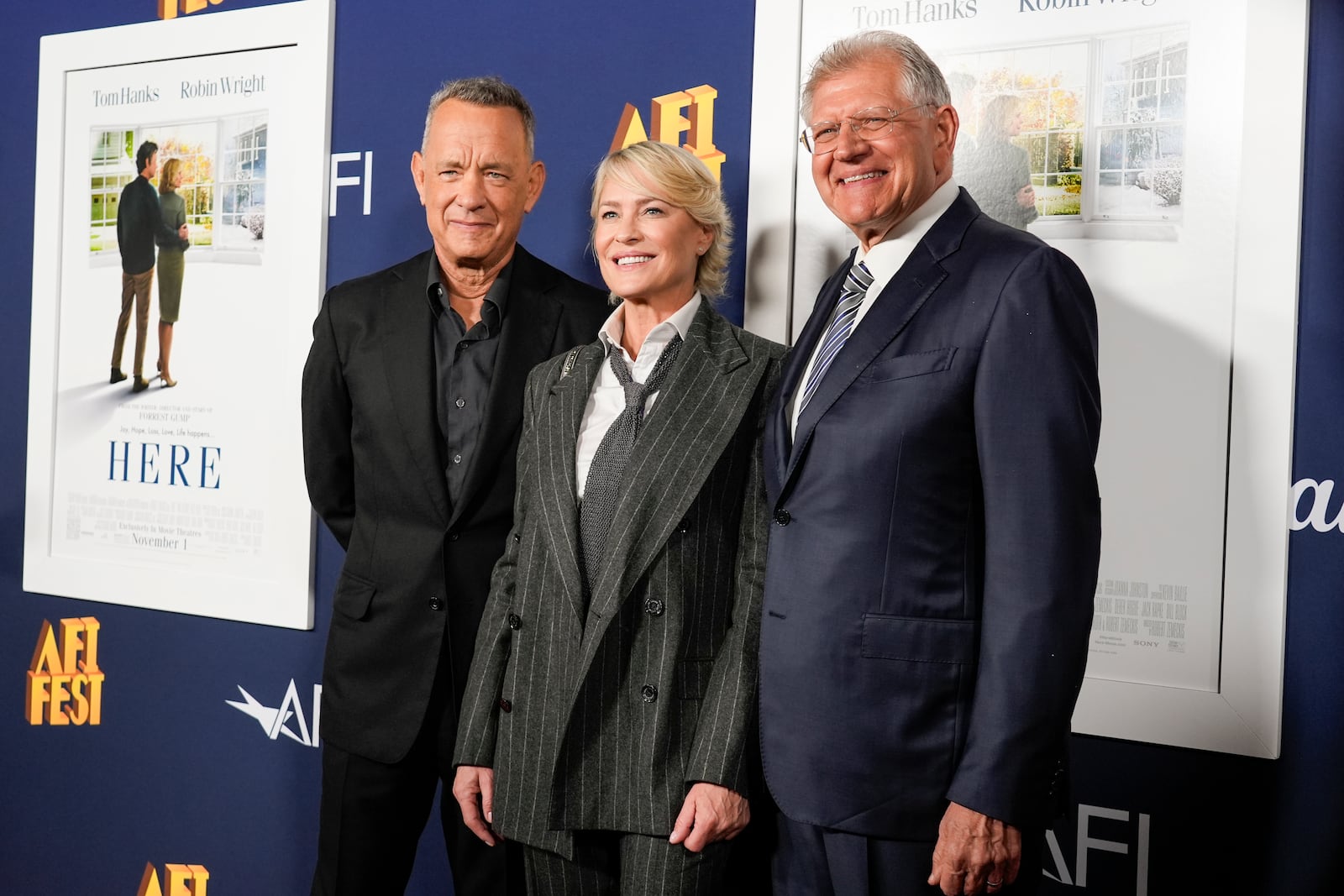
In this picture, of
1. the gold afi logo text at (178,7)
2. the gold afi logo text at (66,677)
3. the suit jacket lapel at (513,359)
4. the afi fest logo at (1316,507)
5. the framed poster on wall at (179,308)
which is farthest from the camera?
the gold afi logo text at (66,677)

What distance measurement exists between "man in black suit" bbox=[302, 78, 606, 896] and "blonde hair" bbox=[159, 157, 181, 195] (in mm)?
974

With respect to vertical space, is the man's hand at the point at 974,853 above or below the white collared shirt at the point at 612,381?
below

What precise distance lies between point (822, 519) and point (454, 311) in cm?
95

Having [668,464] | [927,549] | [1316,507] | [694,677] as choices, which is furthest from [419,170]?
[1316,507]

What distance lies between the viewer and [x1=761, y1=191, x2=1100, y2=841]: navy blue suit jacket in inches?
53.7

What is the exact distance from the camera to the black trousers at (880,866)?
1.46 m

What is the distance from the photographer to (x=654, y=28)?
93.0 inches

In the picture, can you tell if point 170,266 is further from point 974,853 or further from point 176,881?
point 974,853

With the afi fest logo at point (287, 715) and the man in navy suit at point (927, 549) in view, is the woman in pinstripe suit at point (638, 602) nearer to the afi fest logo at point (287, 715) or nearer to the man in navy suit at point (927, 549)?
the man in navy suit at point (927, 549)

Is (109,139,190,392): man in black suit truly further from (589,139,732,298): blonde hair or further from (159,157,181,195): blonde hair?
(589,139,732,298): blonde hair

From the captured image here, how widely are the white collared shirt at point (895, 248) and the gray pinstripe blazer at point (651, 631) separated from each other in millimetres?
94

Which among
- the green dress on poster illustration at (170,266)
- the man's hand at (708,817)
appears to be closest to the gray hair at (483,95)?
the green dress on poster illustration at (170,266)

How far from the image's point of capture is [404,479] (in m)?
2.04

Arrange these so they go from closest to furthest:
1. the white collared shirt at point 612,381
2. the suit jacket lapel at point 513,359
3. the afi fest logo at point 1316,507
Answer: the white collared shirt at point 612,381 < the afi fest logo at point 1316,507 < the suit jacket lapel at point 513,359
